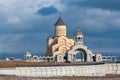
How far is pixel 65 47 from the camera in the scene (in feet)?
306

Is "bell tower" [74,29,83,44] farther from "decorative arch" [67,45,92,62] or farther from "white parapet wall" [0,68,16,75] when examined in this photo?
"white parapet wall" [0,68,16,75]

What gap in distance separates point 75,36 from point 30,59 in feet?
32.1

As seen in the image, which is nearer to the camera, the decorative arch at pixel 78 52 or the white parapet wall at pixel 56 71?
the white parapet wall at pixel 56 71

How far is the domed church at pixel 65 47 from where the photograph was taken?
3484 inches

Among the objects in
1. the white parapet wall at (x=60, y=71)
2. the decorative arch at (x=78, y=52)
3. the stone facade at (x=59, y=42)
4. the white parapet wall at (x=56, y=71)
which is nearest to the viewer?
the white parapet wall at (x=56, y=71)

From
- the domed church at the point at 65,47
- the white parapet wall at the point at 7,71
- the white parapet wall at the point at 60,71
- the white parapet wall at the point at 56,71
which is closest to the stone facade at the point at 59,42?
the domed church at the point at 65,47

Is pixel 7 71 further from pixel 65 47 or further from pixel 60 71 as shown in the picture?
pixel 65 47

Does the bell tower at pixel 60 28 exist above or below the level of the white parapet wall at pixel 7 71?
Result: above

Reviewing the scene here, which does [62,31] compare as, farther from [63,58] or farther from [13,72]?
[13,72]

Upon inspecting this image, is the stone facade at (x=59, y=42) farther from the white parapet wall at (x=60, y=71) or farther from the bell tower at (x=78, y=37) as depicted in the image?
the white parapet wall at (x=60, y=71)

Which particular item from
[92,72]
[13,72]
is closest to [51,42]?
[92,72]

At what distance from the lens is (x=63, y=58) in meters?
89.2

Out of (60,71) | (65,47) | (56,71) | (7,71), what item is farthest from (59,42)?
(7,71)

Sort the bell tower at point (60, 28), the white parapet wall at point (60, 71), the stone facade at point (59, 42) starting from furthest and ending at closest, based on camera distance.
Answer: the bell tower at point (60, 28) < the stone facade at point (59, 42) < the white parapet wall at point (60, 71)
